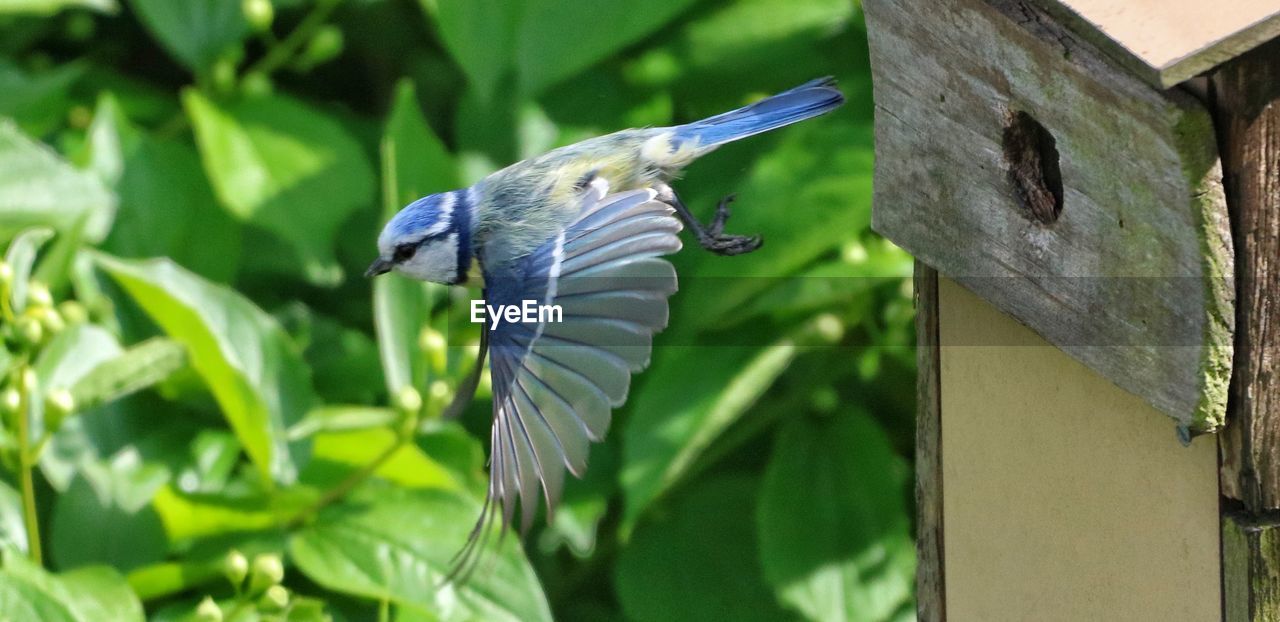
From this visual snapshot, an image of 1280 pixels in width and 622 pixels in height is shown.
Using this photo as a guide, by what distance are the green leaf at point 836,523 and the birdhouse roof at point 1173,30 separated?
1.03 meters

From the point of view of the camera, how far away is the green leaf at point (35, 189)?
6.77 ft

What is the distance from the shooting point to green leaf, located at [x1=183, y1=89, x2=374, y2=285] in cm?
225

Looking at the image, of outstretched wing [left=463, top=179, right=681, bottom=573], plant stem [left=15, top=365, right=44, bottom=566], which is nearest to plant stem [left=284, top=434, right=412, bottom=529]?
plant stem [left=15, top=365, right=44, bottom=566]

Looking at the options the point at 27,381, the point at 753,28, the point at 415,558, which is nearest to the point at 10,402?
the point at 27,381

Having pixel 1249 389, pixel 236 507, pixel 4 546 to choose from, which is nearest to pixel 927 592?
pixel 1249 389

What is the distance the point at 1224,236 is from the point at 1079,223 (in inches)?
6.4

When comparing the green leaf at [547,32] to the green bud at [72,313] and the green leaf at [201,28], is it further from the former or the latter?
the green bud at [72,313]

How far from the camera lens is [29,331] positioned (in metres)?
1.83

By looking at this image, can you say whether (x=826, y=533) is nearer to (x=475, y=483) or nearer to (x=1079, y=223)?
(x=475, y=483)

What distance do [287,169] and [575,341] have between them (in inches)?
43.2

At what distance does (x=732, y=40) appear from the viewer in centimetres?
239

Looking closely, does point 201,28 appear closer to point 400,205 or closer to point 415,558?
point 400,205

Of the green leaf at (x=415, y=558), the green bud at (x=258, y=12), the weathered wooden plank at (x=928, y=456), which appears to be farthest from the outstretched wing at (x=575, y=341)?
the green bud at (x=258, y=12)

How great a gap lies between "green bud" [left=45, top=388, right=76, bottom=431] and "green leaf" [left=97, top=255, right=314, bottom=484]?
174mm
